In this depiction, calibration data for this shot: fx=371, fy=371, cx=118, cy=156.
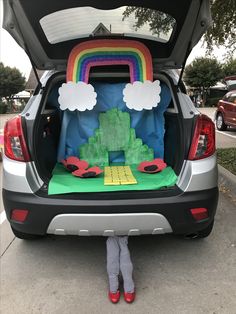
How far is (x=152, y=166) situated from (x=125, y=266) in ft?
3.58

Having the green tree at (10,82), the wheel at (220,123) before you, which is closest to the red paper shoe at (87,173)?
the wheel at (220,123)

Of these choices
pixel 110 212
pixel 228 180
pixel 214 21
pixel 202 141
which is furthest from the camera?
pixel 214 21

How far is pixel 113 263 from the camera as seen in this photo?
9.35 feet

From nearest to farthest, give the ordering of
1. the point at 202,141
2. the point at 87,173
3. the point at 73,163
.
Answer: the point at 202,141, the point at 87,173, the point at 73,163

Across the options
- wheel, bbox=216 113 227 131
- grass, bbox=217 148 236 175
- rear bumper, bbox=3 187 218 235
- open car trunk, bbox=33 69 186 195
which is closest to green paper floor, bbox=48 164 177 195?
open car trunk, bbox=33 69 186 195

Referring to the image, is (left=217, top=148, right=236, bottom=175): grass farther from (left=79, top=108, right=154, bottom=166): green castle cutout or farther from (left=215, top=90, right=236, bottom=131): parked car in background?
(left=215, top=90, right=236, bottom=131): parked car in background

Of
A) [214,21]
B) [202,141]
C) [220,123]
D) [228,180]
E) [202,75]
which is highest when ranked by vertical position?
[214,21]

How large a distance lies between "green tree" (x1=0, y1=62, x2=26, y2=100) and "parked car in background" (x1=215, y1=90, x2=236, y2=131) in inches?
1604

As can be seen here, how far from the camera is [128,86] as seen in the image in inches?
147

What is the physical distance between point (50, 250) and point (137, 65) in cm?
201

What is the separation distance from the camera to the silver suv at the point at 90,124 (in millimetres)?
2734

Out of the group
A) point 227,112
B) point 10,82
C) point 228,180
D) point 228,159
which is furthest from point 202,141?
point 10,82

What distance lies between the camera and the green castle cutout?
4.02 meters

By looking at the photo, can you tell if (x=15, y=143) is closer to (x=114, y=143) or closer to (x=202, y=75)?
(x=114, y=143)
